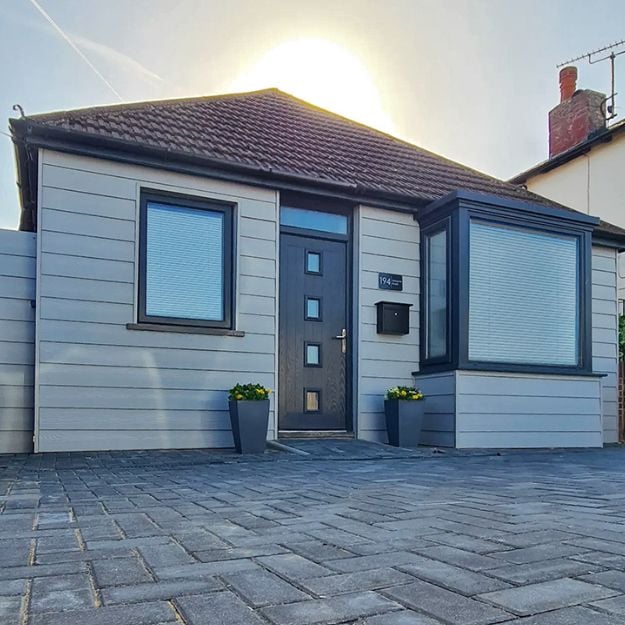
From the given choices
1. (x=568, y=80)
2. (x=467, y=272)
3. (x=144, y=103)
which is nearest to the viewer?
(x=467, y=272)

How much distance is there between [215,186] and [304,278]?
1294 mm

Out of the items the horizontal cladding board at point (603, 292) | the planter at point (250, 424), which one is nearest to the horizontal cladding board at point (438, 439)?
the planter at point (250, 424)

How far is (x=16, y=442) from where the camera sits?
5004 millimetres

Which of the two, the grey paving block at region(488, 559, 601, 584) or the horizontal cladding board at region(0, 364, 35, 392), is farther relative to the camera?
the horizontal cladding board at region(0, 364, 35, 392)

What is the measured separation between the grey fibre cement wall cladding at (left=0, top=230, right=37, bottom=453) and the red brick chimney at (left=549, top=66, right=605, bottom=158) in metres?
10.4

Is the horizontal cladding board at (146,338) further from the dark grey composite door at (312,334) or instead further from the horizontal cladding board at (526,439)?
the horizontal cladding board at (526,439)

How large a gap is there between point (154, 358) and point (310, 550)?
383cm

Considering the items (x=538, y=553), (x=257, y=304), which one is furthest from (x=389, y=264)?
(x=538, y=553)

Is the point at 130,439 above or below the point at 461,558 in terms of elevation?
below

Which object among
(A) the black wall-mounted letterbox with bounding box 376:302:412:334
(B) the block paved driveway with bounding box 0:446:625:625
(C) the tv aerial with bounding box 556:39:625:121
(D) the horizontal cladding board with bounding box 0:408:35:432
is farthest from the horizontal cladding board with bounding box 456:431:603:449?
(C) the tv aerial with bounding box 556:39:625:121

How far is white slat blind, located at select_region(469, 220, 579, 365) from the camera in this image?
6219mm

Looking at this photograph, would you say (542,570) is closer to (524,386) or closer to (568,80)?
(524,386)

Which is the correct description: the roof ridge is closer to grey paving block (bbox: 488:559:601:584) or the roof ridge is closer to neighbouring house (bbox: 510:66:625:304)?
grey paving block (bbox: 488:559:601:584)

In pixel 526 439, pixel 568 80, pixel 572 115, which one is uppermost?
pixel 568 80
